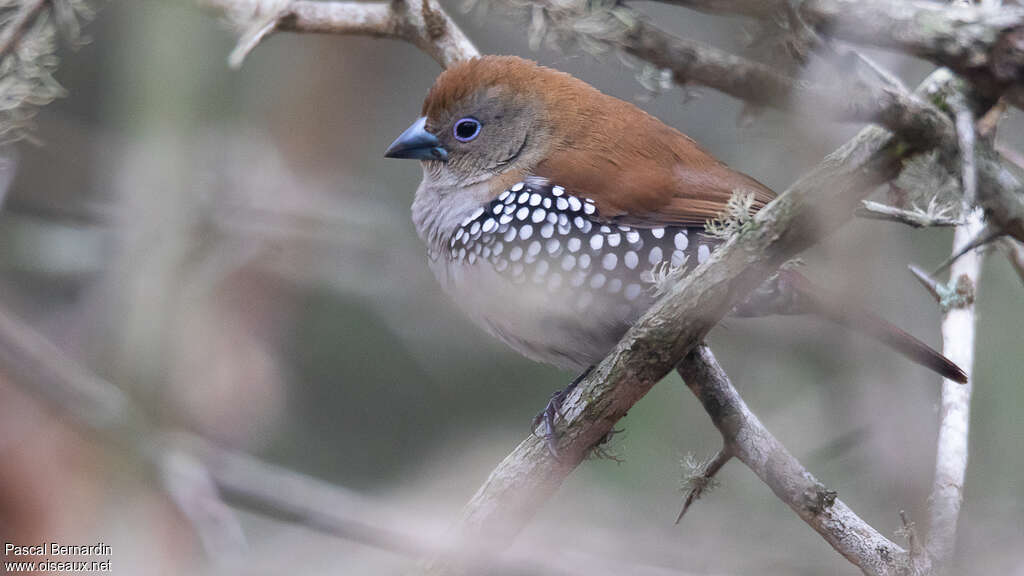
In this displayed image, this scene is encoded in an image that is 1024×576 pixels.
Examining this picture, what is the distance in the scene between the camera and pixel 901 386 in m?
4.05

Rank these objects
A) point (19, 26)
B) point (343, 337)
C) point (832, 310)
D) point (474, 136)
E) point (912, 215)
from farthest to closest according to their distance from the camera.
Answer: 1. point (343, 337)
2. point (474, 136)
3. point (832, 310)
4. point (19, 26)
5. point (912, 215)

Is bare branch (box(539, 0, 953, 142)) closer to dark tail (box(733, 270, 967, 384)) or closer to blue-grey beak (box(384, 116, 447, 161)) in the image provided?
dark tail (box(733, 270, 967, 384))

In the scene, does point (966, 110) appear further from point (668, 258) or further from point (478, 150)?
point (478, 150)

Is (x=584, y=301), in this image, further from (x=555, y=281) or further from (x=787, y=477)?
(x=787, y=477)

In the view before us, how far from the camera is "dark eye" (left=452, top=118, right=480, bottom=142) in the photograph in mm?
3597

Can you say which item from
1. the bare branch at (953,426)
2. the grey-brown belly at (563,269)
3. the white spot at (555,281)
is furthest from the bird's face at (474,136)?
the bare branch at (953,426)

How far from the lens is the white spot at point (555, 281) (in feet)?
10.1

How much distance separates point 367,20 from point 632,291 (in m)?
1.31

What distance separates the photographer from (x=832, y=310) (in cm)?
287

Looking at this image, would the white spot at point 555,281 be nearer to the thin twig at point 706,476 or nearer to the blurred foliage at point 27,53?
the thin twig at point 706,476

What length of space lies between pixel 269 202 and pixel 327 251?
0.36 metres

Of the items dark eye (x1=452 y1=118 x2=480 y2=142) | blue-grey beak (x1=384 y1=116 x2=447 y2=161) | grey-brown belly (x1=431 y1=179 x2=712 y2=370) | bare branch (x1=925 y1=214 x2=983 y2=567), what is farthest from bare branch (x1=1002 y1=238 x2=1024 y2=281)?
blue-grey beak (x1=384 y1=116 x2=447 y2=161)

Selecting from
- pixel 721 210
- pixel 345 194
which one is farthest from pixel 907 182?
pixel 345 194

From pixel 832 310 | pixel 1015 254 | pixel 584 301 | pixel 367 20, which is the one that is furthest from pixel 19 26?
pixel 1015 254
